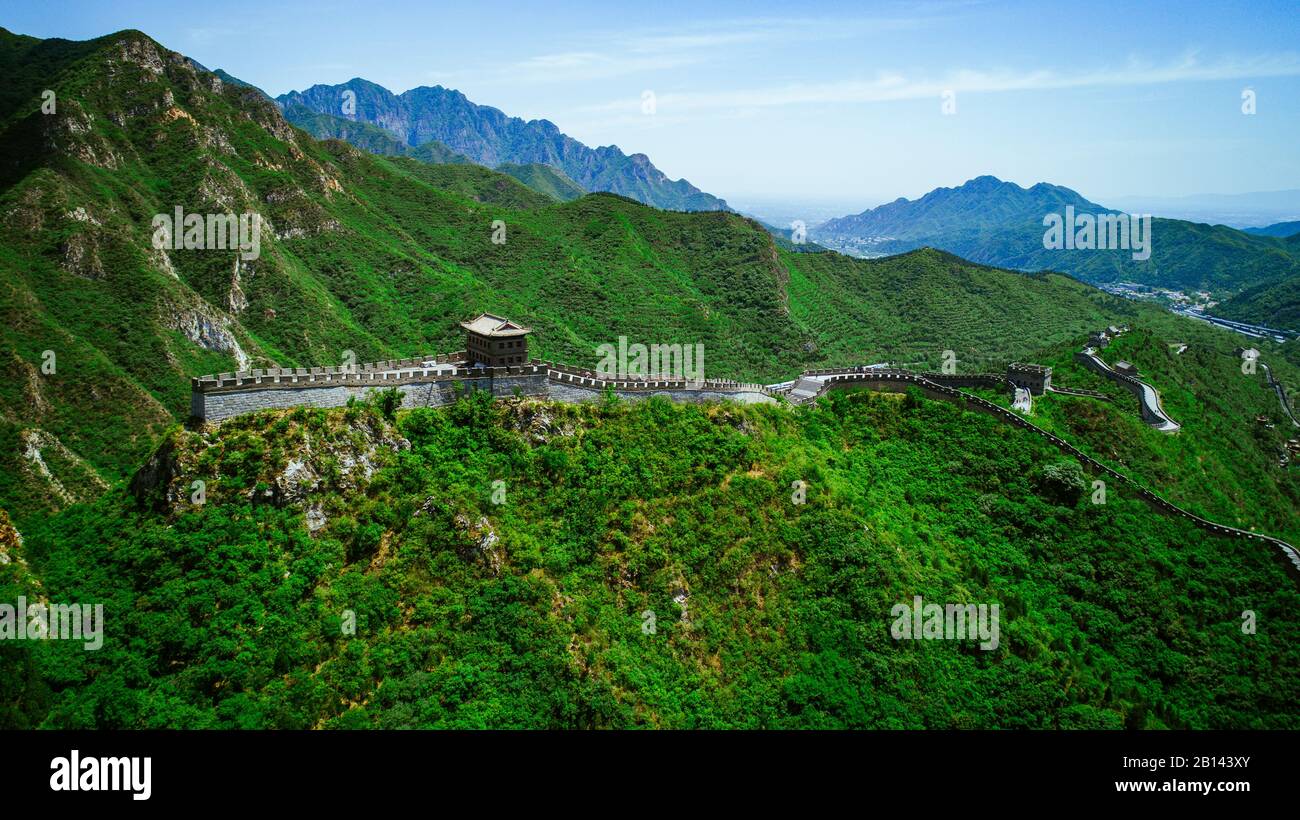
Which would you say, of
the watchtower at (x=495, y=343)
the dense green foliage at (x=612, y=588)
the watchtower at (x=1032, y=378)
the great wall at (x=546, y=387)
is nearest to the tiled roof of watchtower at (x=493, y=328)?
the watchtower at (x=495, y=343)

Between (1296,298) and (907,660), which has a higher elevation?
(1296,298)

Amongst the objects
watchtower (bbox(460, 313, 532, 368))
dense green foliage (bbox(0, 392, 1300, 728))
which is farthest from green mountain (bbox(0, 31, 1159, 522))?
watchtower (bbox(460, 313, 532, 368))

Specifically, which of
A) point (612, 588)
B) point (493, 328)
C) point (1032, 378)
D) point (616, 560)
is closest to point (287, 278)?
point (493, 328)

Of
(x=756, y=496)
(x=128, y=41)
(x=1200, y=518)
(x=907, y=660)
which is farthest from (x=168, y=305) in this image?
(x=1200, y=518)

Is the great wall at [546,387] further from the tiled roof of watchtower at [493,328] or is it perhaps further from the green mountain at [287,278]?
the green mountain at [287,278]

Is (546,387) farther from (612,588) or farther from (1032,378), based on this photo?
(1032,378)

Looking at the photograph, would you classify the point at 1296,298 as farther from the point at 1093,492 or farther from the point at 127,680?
the point at 127,680

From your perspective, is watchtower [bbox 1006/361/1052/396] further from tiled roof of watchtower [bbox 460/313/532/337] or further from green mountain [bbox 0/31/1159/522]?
green mountain [bbox 0/31/1159/522]
